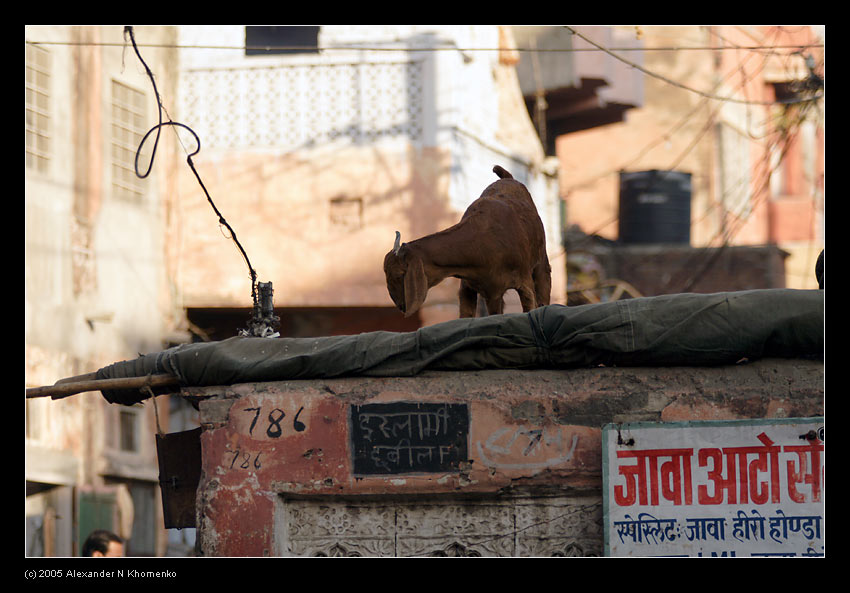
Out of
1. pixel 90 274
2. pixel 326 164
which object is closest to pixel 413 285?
pixel 90 274

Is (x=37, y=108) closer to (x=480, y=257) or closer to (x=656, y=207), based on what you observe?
(x=480, y=257)

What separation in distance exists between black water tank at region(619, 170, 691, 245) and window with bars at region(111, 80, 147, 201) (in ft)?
31.5

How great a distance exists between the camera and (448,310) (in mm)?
15086

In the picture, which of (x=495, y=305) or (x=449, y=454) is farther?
(x=495, y=305)

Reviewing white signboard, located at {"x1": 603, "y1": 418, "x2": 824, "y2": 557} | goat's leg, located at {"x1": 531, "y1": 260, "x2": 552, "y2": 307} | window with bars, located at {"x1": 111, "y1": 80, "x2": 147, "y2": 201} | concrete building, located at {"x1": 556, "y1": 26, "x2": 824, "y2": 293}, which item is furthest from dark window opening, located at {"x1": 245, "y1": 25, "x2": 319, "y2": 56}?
white signboard, located at {"x1": 603, "y1": 418, "x2": 824, "y2": 557}

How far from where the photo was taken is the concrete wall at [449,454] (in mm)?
6277

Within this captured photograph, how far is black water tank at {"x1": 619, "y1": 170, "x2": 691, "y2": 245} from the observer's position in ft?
71.6

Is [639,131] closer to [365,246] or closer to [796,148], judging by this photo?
[796,148]

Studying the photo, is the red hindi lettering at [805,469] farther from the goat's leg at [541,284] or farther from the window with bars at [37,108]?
the window with bars at [37,108]

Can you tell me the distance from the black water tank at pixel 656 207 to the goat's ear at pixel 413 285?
49.7 feet

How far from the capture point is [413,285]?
23.3ft

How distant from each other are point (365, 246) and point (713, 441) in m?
9.62

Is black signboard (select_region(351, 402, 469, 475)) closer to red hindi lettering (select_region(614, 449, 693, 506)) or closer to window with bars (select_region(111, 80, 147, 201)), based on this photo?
red hindi lettering (select_region(614, 449, 693, 506))

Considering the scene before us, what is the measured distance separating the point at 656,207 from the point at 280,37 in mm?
8430
